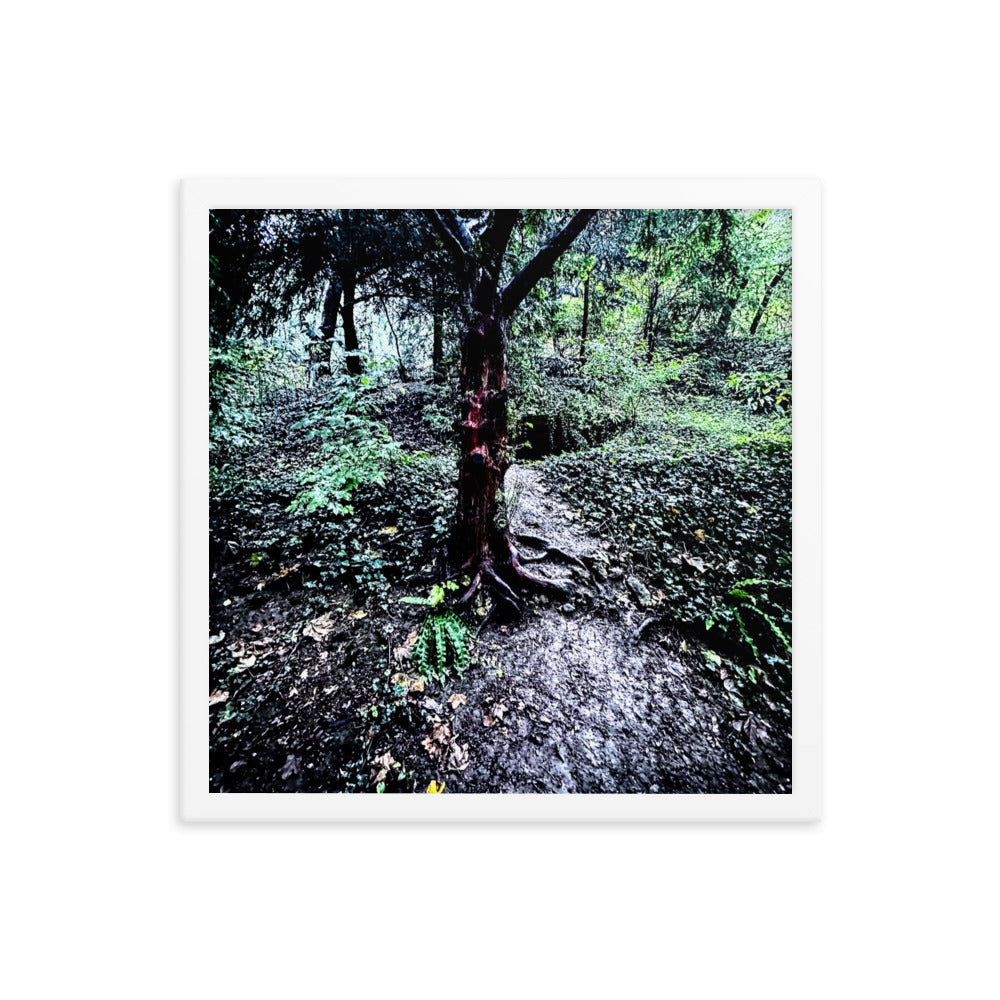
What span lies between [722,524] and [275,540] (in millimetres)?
1642

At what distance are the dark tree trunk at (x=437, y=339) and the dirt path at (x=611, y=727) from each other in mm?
1057

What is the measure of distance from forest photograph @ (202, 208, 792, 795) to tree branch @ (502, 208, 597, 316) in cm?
1

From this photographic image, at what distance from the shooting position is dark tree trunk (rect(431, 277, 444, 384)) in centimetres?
169

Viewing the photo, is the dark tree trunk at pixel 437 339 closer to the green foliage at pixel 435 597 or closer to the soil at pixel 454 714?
the green foliage at pixel 435 597

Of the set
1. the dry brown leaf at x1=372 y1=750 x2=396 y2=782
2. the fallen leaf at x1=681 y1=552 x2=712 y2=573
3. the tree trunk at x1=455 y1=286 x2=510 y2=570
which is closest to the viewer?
the dry brown leaf at x1=372 y1=750 x2=396 y2=782

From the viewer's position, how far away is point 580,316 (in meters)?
1.73

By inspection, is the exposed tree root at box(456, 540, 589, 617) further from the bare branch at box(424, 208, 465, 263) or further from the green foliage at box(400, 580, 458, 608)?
the bare branch at box(424, 208, 465, 263)

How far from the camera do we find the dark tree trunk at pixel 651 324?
5.55 ft

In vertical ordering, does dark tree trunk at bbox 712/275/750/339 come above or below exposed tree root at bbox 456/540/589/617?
above

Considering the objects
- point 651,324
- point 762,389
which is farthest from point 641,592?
point 651,324

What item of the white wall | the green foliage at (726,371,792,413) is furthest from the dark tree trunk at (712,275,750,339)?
the white wall
